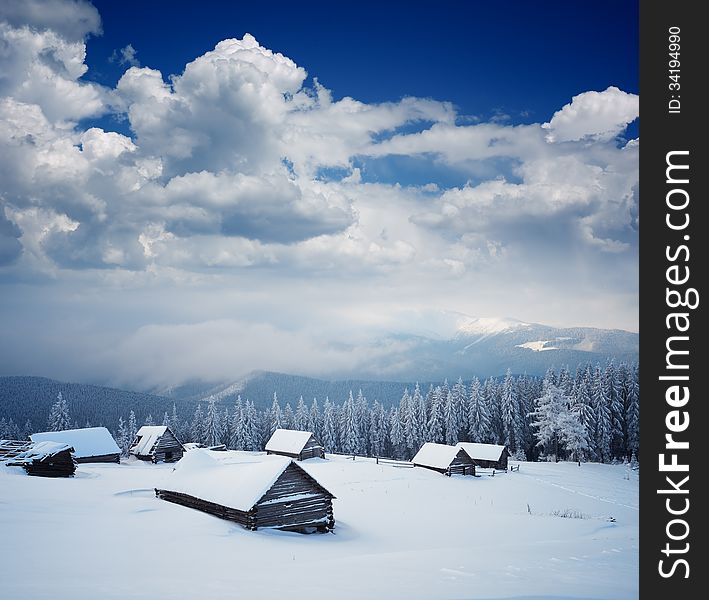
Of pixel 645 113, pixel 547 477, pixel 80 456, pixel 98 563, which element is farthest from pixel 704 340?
pixel 80 456

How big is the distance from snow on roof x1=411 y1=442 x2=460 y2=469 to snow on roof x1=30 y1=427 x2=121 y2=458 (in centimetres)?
4017

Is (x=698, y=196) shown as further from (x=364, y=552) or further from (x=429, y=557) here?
(x=364, y=552)

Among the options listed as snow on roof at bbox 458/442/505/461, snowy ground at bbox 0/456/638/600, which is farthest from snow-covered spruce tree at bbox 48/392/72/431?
snow on roof at bbox 458/442/505/461

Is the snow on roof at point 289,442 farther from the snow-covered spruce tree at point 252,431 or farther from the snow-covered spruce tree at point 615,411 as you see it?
the snow-covered spruce tree at point 615,411

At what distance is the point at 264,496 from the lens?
90.5 ft

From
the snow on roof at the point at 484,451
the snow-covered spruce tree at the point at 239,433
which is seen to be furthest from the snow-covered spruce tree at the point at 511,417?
the snow-covered spruce tree at the point at 239,433

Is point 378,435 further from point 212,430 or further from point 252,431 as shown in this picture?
point 212,430

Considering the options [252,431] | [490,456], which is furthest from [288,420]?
[490,456]

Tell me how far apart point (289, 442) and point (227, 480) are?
42.4 metres

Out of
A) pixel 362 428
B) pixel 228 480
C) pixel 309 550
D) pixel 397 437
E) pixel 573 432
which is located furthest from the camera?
pixel 362 428

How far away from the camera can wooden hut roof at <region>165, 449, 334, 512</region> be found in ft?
90.6

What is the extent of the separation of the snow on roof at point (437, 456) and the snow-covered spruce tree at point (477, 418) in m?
27.2

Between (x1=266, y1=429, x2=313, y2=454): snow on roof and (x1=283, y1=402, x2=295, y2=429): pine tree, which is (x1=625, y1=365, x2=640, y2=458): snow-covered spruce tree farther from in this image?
(x1=283, y1=402, x2=295, y2=429): pine tree

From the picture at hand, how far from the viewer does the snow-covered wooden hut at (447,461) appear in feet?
196
